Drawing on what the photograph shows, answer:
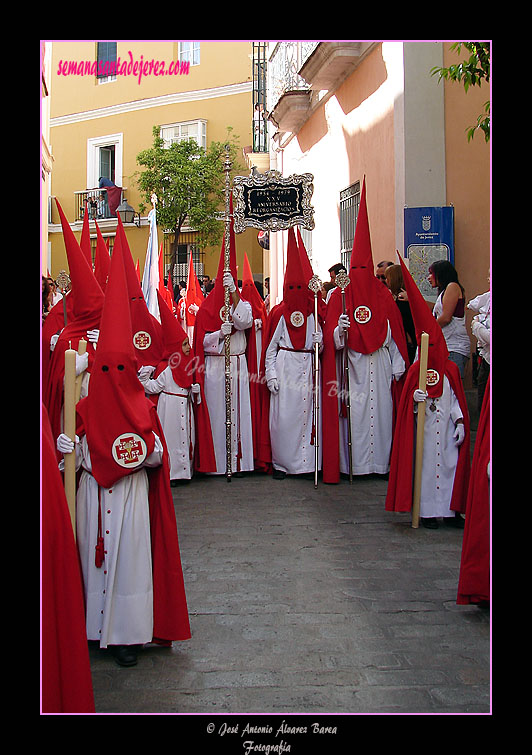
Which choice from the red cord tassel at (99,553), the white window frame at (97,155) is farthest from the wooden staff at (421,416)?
the white window frame at (97,155)

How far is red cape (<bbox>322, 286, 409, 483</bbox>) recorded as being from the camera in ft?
25.6

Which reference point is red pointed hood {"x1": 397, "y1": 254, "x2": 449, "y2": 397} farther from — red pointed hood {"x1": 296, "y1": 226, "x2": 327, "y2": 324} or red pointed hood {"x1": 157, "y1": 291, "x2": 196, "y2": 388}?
red pointed hood {"x1": 157, "y1": 291, "x2": 196, "y2": 388}

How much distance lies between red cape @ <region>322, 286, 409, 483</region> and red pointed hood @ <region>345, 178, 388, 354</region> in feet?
0.34

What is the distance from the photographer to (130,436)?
370 centimetres

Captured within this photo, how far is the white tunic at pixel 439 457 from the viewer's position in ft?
20.1

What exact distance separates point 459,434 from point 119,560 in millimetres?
3239

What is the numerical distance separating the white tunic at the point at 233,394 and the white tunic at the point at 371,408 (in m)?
1.17

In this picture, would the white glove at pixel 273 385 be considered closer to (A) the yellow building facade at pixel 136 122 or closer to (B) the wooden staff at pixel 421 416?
(B) the wooden staff at pixel 421 416

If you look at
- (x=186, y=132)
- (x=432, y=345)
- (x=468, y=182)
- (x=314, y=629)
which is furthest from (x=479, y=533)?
(x=186, y=132)

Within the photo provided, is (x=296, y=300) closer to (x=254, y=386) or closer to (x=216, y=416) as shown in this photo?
(x=254, y=386)

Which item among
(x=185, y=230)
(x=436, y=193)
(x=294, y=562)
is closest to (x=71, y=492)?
(x=294, y=562)
